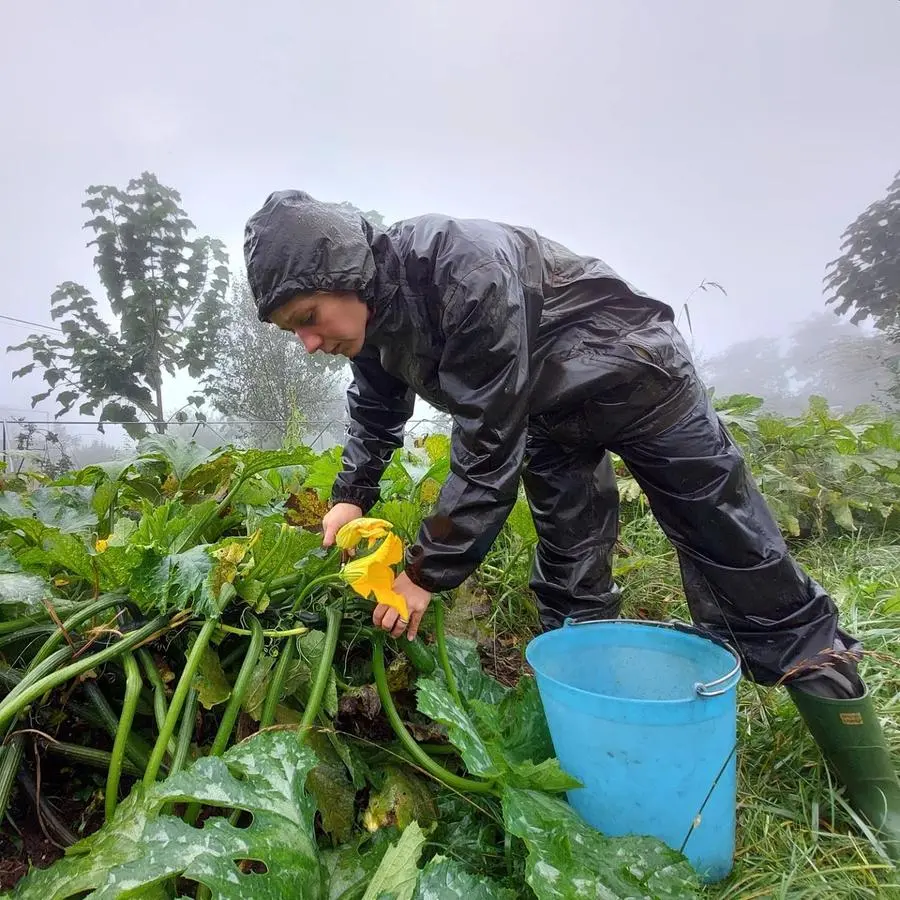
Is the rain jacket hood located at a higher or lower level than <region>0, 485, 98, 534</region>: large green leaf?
higher

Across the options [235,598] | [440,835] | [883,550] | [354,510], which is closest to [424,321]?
[354,510]

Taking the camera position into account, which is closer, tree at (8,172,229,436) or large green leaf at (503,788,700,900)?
large green leaf at (503,788,700,900)

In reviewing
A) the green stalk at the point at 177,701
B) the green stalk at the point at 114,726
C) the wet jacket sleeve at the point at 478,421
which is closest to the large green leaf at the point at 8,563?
the green stalk at the point at 114,726

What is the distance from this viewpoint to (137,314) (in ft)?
32.4

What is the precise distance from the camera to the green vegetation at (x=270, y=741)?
69 cm

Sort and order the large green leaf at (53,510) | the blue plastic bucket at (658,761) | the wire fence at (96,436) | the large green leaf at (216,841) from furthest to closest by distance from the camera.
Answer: the wire fence at (96,436) < the large green leaf at (53,510) < the blue plastic bucket at (658,761) < the large green leaf at (216,841)

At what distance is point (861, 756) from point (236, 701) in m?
1.12

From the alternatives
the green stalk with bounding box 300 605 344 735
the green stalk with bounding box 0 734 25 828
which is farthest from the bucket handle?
the green stalk with bounding box 0 734 25 828

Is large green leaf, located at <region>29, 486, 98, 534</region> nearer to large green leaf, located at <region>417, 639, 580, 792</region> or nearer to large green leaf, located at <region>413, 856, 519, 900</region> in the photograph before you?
large green leaf, located at <region>417, 639, 580, 792</region>

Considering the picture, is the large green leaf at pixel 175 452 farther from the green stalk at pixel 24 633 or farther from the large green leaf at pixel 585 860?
the large green leaf at pixel 585 860

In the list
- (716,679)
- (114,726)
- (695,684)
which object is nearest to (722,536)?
(716,679)

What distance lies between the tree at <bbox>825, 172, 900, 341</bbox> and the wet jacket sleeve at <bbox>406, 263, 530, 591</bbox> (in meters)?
7.09

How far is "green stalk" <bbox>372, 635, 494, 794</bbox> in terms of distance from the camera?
→ 0.88 m

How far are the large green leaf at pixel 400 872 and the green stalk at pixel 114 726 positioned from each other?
43 cm
